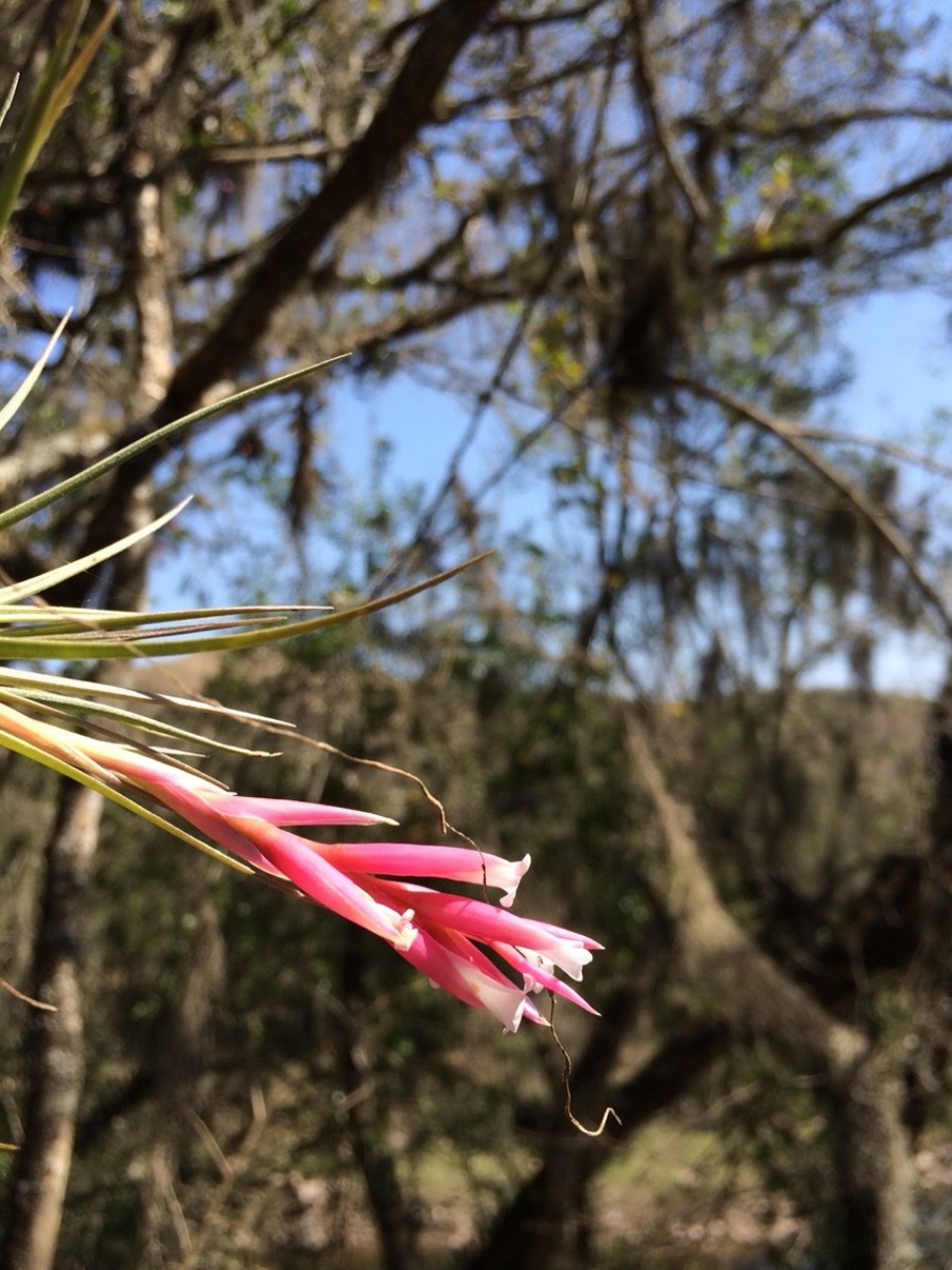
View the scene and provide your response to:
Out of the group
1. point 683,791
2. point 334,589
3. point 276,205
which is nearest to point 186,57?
point 276,205

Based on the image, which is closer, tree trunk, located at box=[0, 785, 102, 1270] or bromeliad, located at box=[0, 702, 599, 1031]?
bromeliad, located at box=[0, 702, 599, 1031]

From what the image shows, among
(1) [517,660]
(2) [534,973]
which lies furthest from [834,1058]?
(2) [534,973]

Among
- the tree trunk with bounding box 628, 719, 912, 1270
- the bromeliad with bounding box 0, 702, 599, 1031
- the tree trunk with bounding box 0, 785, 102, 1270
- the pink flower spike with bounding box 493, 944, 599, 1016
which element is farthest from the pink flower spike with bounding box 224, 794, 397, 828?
the tree trunk with bounding box 628, 719, 912, 1270

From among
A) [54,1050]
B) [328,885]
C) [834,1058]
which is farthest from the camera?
[834,1058]

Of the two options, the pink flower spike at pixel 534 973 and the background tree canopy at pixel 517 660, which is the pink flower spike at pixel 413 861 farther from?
the background tree canopy at pixel 517 660

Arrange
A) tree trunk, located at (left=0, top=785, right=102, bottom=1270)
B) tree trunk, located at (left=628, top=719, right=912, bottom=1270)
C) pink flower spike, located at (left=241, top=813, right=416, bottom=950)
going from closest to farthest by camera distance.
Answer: pink flower spike, located at (left=241, top=813, right=416, bottom=950)
tree trunk, located at (left=0, top=785, right=102, bottom=1270)
tree trunk, located at (left=628, top=719, right=912, bottom=1270)

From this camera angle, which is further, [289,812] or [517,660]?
[517,660]

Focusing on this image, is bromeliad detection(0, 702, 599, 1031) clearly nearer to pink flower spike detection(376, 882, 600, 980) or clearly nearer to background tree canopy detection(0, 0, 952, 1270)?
pink flower spike detection(376, 882, 600, 980)

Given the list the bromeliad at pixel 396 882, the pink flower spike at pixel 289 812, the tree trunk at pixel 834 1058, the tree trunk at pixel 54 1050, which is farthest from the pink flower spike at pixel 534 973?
the tree trunk at pixel 834 1058

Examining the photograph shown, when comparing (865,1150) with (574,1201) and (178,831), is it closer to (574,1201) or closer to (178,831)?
(574,1201)

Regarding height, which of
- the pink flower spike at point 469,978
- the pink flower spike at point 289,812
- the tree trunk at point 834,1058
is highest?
the pink flower spike at point 289,812

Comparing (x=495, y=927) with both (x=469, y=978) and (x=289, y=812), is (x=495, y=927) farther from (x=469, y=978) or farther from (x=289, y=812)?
(x=289, y=812)
